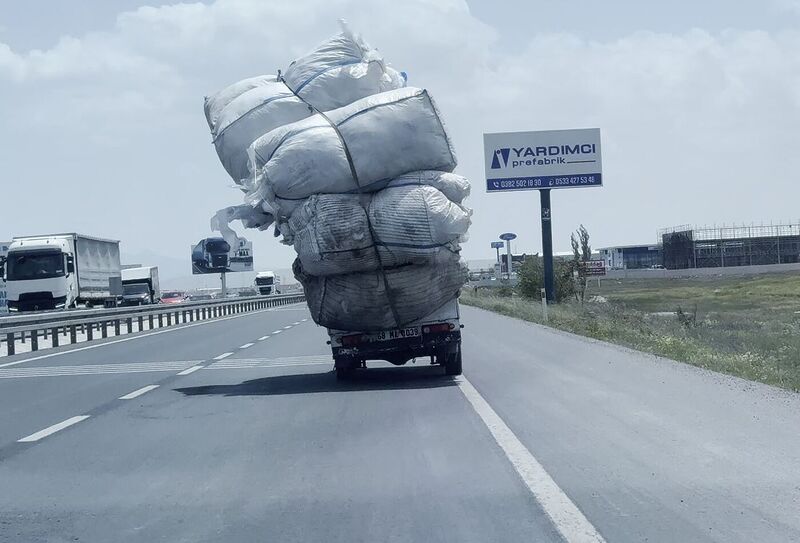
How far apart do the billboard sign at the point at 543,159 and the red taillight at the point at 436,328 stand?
108ft

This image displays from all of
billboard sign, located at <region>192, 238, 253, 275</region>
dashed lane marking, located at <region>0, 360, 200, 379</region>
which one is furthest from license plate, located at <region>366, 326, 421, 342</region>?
billboard sign, located at <region>192, 238, 253, 275</region>

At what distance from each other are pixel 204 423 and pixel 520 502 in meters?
5.20

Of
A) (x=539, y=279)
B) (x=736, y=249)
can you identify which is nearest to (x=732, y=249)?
(x=736, y=249)

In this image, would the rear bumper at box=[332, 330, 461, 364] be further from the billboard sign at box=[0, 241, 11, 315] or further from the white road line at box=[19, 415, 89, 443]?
the billboard sign at box=[0, 241, 11, 315]

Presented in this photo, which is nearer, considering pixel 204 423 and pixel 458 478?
pixel 458 478

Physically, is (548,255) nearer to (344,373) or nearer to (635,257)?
(344,373)

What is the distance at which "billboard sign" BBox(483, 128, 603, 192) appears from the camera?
4644 centimetres

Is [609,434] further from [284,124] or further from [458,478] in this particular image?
[284,124]

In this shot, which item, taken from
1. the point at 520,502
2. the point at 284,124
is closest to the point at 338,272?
the point at 284,124

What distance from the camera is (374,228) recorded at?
41.5 ft

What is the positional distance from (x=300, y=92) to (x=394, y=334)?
12.0 ft

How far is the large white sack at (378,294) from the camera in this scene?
1320 centimetres

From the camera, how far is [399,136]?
1298 centimetres

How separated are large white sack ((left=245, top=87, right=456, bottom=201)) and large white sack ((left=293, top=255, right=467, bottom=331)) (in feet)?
3.99
